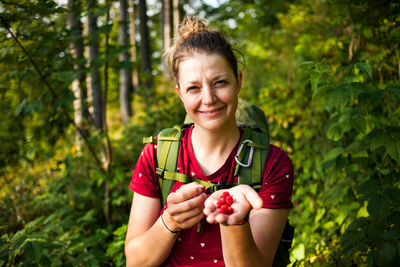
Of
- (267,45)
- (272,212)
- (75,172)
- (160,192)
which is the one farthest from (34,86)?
(267,45)

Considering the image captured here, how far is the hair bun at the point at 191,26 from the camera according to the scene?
1964 mm

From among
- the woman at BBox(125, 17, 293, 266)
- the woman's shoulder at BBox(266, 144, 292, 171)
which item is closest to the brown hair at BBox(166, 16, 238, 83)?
the woman at BBox(125, 17, 293, 266)

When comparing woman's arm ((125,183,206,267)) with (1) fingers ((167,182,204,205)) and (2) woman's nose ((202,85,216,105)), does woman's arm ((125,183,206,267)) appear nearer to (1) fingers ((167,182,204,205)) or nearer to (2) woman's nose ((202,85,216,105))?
(1) fingers ((167,182,204,205))

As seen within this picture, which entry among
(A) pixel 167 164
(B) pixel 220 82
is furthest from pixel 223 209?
(B) pixel 220 82

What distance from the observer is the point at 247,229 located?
1291 mm

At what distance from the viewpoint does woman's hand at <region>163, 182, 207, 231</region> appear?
1324 millimetres

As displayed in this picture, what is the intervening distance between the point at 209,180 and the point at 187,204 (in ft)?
1.53

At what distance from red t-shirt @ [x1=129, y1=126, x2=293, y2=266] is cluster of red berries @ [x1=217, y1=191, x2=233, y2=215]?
1.57ft

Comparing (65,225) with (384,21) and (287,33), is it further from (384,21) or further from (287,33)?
(287,33)

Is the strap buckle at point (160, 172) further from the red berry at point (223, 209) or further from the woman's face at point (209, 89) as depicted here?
the red berry at point (223, 209)

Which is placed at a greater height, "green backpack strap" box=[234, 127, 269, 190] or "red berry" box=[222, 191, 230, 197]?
"green backpack strap" box=[234, 127, 269, 190]

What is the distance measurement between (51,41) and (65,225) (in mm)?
1804

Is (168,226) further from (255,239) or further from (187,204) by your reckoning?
(255,239)

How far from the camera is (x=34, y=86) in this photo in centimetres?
352
